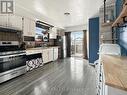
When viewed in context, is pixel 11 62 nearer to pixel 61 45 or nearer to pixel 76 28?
pixel 61 45

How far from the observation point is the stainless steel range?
12.3 feet

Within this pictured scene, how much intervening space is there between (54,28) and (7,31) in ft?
15.0

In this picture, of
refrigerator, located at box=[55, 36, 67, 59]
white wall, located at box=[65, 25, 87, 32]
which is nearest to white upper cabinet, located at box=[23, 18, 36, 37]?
refrigerator, located at box=[55, 36, 67, 59]

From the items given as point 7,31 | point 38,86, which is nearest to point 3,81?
point 38,86

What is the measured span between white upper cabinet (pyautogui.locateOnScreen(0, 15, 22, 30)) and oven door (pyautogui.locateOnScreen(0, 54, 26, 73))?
42.2 inches

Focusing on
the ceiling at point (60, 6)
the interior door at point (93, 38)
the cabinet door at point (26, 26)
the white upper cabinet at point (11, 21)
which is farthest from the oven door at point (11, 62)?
the interior door at point (93, 38)

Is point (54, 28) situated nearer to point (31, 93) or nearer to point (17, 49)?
point (17, 49)

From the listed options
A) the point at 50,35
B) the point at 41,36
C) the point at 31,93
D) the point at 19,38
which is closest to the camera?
the point at 31,93

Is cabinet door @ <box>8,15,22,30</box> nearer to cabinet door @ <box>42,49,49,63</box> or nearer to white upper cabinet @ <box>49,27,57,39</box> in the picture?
cabinet door @ <box>42,49,49,63</box>

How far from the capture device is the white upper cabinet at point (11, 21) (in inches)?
167

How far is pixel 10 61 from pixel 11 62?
0.20 ft

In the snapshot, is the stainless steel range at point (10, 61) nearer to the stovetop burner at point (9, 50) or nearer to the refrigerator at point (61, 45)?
the stovetop burner at point (9, 50)

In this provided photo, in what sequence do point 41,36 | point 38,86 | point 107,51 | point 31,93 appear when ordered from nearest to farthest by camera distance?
1. point 31,93
2. point 107,51
3. point 38,86
4. point 41,36

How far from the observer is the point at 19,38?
16.6 feet
